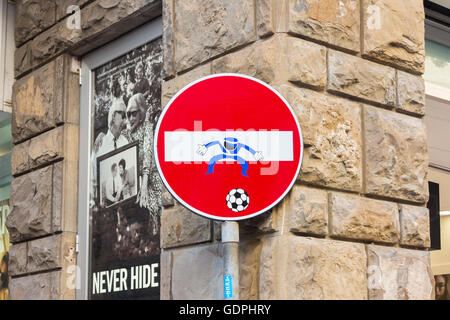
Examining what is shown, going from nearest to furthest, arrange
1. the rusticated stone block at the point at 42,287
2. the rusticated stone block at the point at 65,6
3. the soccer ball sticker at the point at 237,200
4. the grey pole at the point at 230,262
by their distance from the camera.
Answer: the grey pole at the point at 230,262 → the soccer ball sticker at the point at 237,200 → the rusticated stone block at the point at 42,287 → the rusticated stone block at the point at 65,6

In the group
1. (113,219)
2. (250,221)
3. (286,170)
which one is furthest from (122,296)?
(286,170)

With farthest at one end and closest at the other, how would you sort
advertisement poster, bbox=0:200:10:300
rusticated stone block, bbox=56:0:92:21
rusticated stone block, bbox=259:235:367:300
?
advertisement poster, bbox=0:200:10:300 < rusticated stone block, bbox=56:0:92:21 < rusticated stone block, bbox=259:235:367:300

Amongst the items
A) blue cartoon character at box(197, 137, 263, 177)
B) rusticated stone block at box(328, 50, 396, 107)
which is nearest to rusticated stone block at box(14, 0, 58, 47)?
rusticated stone block at box(328, 50, 396, 107)

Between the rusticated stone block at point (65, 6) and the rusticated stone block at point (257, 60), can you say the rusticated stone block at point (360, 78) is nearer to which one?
the rusticated stone block at point (257, 60)

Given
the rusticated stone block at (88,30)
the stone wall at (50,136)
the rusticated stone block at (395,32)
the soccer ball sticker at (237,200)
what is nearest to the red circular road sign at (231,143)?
the soccer ball sticker at (237,200)

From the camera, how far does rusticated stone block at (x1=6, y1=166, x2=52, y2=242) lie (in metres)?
6.57

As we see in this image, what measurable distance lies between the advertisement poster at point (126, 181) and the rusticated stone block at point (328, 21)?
137cm

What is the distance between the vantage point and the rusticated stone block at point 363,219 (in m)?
4.66

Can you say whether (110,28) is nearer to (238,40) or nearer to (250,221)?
Result: (238,40)

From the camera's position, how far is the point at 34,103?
6.96 meters

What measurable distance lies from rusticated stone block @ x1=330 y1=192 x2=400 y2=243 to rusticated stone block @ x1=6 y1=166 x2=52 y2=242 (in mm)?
2673

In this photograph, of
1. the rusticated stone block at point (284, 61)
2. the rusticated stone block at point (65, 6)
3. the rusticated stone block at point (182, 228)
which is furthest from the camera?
the rusticated stone block at point (65, 6)

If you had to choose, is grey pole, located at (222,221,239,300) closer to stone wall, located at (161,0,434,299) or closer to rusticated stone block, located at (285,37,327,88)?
stone wall, located at (161,0,434,299)

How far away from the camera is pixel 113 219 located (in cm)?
610
